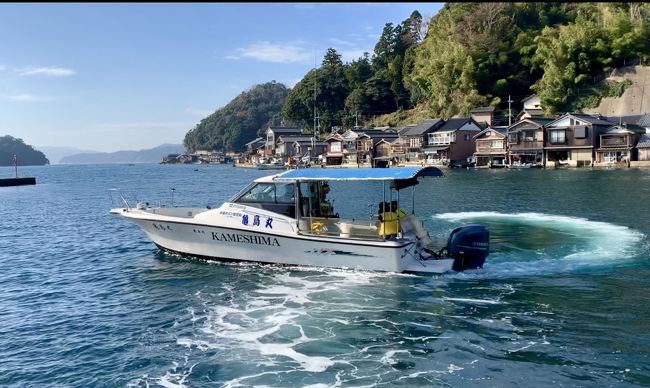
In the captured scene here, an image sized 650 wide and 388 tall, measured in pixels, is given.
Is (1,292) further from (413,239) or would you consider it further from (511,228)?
(511,228)

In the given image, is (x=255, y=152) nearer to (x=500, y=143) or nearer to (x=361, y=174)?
(x=500, y=143)

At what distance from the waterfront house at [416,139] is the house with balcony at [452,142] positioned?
28.6 inches

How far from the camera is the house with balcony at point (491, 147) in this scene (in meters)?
76.6

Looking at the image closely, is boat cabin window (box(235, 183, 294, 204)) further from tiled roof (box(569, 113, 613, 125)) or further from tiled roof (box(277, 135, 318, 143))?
tiled roof (box(277, 135, 318, 143))

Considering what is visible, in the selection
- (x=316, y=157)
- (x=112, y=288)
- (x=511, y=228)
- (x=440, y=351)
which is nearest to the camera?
(x=440, y=351)

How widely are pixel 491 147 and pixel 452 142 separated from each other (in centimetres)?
675

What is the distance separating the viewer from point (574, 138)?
68375 millimetres

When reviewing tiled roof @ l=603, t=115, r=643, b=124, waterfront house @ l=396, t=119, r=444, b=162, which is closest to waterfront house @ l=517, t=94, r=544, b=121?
tiled roof @ l=603, t=115, r=643, b=124

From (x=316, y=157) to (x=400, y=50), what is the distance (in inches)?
1472

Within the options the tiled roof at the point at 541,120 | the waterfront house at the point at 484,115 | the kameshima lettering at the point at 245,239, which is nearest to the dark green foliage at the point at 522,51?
the waterfront house at the point at 484,115

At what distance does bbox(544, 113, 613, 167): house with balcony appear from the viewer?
220 feet

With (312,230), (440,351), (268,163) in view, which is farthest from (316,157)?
(440,351)

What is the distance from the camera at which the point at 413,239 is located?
657 inches

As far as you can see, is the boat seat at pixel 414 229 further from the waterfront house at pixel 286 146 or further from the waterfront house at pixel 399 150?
the waterfront house at pixel 286 146
